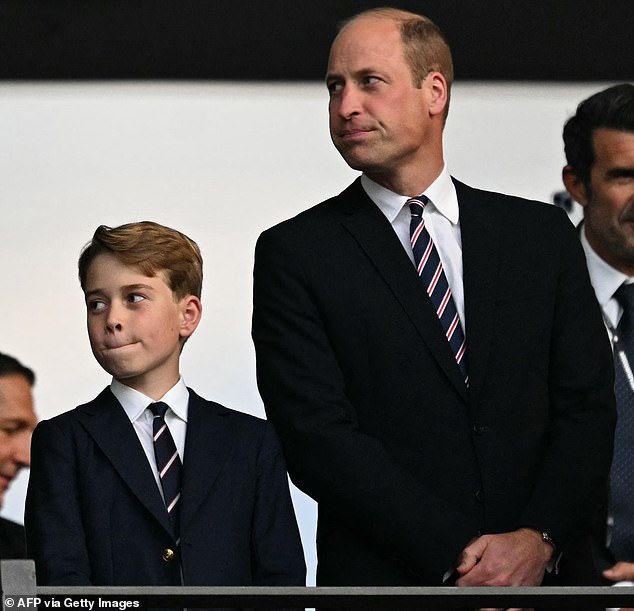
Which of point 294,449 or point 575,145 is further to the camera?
point 575,145

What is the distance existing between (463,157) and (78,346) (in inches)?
41.0

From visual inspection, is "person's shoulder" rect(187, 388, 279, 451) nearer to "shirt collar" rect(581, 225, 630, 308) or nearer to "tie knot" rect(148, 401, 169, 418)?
"tie knot" rect(148, 401, 169, 418)

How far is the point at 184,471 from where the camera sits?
2.74 m

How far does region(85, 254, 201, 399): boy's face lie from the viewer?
9.05 ft

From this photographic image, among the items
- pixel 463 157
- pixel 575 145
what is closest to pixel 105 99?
pixel 463 157

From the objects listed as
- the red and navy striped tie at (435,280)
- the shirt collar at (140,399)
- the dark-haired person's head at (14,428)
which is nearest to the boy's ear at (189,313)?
the shirt collar at (140,399)

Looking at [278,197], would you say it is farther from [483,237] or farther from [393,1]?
[483,237]

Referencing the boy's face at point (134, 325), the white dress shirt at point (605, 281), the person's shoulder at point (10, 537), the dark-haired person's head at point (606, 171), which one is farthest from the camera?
the person's shoulder at point (10, 537)

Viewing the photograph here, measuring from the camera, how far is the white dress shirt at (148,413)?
277 cm

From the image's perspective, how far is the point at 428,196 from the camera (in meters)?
2.90

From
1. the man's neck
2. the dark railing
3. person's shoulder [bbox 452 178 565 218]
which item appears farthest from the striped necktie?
the dark railing

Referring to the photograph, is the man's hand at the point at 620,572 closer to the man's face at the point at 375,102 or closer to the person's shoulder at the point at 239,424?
the person's shoulder at the point at 239,424

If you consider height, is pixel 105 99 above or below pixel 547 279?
above

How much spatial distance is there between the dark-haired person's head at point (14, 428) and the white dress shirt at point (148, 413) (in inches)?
30.1
